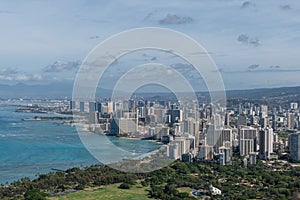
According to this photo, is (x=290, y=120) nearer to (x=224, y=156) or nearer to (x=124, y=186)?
(x=224, y=156)

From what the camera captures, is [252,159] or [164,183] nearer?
[164,183]

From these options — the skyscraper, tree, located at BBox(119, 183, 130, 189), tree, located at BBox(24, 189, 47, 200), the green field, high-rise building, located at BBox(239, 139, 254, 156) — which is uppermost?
the skyscraper

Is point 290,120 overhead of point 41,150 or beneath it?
overhead

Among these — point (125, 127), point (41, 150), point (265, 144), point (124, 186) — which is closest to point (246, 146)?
point (265, 144)

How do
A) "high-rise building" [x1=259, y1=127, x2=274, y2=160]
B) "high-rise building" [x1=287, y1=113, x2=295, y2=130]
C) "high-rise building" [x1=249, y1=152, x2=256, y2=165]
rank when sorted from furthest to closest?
1. "high-rise building" [x1=287, y1=113, x2=295, y2=130]
2. "high-rise building" [x1=259, y1=127, x2=274, y2=160]
3. "high-rise building" [x1=249, y1=152, x2=256, y2=165]

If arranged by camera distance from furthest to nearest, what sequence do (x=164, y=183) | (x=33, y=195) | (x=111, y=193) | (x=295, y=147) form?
1. (x=295, y=147)
2. (x=164, y=183)
3. (x=111, y=193)
4. (x=33, y=195)

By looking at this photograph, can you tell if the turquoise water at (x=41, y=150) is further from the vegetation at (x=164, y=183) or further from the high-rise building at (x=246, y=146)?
the high-rise building at (x=246, y=146)

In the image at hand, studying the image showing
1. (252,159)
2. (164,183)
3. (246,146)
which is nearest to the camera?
(164,183)

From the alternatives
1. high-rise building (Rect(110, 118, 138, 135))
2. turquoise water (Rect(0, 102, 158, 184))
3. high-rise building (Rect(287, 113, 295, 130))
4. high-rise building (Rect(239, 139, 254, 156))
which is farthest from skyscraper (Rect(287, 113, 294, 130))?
turquoise water (Rect(0, 102, 158, 184))

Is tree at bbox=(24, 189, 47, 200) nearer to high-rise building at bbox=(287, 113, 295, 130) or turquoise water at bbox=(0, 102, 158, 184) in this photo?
turquoise water at bbox=(0, 102, 158, 184)
